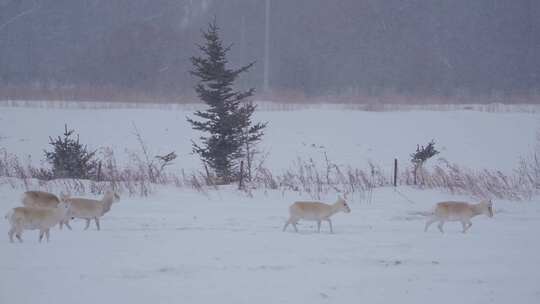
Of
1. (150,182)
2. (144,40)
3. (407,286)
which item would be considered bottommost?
(407,286)

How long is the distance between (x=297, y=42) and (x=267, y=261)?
58322 mm

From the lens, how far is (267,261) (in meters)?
9.62

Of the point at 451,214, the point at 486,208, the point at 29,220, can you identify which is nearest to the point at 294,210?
the point at 451,214

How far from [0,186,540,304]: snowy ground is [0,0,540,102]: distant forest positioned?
49.9 m

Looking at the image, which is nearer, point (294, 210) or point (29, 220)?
point (29, 220)

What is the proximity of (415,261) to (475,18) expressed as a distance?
216 feet

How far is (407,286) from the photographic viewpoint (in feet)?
27.8

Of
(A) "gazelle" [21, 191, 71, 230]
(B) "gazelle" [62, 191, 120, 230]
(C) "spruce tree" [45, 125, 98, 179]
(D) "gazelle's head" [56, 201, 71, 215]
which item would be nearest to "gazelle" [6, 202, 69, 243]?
(D) "gazelle's head" [56, 201, 71, 215]

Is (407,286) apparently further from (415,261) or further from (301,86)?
(301,86)

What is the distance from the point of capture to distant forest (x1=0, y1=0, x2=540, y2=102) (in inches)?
2532

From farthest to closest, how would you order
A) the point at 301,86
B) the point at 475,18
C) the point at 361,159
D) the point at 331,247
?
1. the point at 475,18
2. the point at 301,86
3. the point at 361,159
4. the point at 331,247

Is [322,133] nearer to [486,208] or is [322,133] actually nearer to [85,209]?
[486,208]

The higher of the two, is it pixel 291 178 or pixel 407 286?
pixel 291 178

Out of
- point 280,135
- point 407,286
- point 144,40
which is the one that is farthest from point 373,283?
point 144,40
